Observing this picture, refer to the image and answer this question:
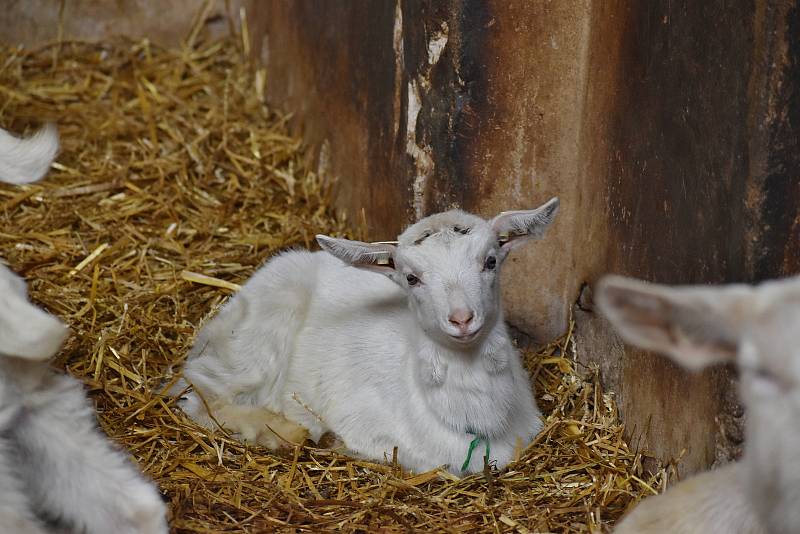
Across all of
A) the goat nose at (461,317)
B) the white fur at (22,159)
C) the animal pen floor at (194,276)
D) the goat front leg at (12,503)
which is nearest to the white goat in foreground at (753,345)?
the goat nose at (461,317)

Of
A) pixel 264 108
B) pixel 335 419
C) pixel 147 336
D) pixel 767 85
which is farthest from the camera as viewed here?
pixel 264 108

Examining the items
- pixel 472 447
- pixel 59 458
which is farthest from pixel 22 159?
pixel 472 447

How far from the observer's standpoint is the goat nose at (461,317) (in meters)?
3.50

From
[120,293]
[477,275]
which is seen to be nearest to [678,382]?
[477,275]

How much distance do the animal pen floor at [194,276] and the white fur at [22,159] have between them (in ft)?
3.31

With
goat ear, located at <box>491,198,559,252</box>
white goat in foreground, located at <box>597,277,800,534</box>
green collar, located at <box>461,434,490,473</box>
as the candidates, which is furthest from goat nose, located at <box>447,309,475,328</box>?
white goat in foreground, located at <box>597,277,800,534</box>

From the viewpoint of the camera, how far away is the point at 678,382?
3.51 m

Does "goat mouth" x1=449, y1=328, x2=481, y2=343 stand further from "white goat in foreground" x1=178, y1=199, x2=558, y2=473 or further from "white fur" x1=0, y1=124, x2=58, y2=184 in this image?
"white fur" x1=0, y1=124, x2=58, y2=184

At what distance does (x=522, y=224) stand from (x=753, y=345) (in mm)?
1506

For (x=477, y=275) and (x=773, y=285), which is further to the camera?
(x=477, y=275)

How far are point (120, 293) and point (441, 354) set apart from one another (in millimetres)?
1659

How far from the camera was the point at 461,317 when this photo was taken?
11.5 feet

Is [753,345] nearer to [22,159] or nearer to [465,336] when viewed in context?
[465,336]

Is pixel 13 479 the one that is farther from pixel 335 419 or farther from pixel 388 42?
pixel 388 42
